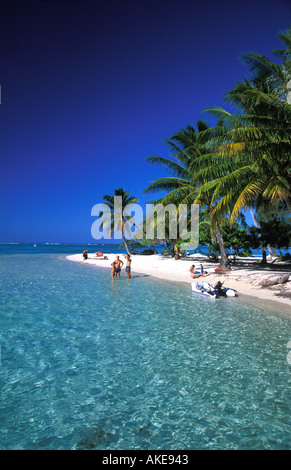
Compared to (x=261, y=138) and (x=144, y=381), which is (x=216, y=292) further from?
(x=144, y=381)

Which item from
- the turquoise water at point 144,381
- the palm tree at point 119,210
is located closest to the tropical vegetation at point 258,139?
the turquoise water at point 144,381

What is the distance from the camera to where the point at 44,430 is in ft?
11.0

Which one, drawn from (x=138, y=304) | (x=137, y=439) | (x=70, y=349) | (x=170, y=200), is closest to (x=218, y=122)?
(x=170, y=200)

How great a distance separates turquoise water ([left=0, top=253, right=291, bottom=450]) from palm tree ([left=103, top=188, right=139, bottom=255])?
30.5 metres

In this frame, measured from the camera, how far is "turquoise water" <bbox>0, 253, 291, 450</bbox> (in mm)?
3277

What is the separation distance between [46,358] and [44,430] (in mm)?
2274

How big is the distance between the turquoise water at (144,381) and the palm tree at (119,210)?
1202 inches

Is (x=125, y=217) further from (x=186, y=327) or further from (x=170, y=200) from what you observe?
(x=186, y=327)

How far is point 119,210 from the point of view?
38.8 m

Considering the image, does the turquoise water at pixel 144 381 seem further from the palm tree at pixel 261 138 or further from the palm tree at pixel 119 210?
the palm tree at pixel 119 210

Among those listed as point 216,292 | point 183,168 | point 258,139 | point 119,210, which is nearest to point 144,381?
point 216,292

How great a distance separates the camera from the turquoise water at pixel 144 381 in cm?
328

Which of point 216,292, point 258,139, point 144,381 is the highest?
point 258,139

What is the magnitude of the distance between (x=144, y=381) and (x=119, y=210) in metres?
35.1
